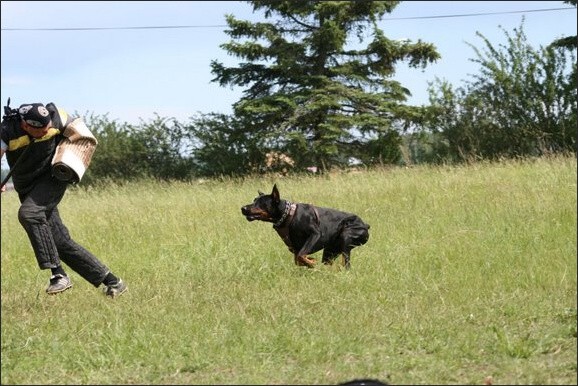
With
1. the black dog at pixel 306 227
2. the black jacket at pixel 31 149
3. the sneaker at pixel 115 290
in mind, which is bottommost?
the sneaker at pixel 115 290

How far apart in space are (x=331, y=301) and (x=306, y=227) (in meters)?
1.32

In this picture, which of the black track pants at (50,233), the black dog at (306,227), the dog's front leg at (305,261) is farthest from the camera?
the black dog at (306,227)

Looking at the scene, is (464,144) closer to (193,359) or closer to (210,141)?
(210,141)

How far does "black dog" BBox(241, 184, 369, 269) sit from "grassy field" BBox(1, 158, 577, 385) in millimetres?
178

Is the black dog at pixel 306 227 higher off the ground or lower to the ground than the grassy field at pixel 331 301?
higher

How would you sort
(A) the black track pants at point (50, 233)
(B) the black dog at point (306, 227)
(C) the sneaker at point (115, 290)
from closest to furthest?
(A) the black track pants at point (50, 233), (C) the sneaker at point (115, 290), (B) the black dog at point (306, 227)

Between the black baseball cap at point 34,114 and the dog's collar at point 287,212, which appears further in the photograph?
the dog's collar at point 287,212

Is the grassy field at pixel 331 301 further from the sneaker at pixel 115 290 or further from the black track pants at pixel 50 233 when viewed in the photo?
the black track pants at pixel 50 233

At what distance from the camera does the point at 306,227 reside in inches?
266

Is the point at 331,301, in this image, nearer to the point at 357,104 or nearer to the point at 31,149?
the point at 31,149

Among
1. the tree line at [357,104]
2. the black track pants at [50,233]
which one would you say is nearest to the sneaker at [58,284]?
the black track pants at [50,233]

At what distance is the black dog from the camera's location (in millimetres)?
6746

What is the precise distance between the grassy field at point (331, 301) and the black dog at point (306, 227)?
0.58ft

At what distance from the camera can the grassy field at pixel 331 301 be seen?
4.11m
